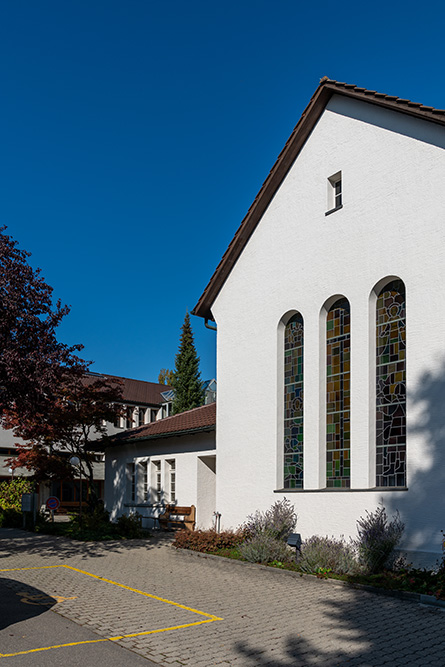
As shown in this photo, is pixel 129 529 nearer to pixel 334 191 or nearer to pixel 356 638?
pixel 334 191

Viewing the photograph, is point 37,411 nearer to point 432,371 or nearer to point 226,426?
point 226,426

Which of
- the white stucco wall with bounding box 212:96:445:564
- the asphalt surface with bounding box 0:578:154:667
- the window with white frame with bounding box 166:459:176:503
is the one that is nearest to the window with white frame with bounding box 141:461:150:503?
the window with white frame with bounding box 166:459:176:503

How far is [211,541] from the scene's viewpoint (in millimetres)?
15609

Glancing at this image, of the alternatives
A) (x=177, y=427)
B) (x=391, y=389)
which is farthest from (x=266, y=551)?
(x=177, y=427)

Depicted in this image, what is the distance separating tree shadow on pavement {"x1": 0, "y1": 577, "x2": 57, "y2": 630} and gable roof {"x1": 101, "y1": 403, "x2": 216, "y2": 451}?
8639mm

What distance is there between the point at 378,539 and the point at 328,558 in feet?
3.54

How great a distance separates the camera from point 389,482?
12570 millimetres

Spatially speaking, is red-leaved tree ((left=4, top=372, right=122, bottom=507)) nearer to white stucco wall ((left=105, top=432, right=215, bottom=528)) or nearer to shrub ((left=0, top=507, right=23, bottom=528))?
white stucco wall ((left=105, top=432, right=215, bottom=528))

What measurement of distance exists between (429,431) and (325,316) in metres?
4.02

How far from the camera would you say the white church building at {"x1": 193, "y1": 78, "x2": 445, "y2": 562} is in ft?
39.3

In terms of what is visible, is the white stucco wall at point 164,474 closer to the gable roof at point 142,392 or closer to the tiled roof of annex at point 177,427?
the tiled roof of annex at point 177,427

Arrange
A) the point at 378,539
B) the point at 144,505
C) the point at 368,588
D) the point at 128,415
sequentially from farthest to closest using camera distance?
the point at 128,415 → the point at 144,505 → the point at 378,539 → the point at 368,588

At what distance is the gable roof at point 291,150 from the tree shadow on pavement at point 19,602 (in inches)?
374

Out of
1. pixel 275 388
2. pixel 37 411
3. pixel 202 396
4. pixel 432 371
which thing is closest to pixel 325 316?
pixel 275 388
